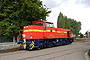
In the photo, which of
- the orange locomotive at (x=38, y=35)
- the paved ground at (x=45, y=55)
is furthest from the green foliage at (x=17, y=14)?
the paved ground at (x=45, y=55)

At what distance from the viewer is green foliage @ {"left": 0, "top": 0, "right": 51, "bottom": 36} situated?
1811cm

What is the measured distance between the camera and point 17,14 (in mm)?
19359

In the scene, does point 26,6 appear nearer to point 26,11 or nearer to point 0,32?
point 26,11

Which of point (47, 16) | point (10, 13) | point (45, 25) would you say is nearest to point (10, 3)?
point (10, 13)

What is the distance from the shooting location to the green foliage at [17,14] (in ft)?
59.4

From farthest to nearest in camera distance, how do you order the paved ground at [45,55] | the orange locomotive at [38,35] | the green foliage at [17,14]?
the green foliage at [17,14] < the orange locomotive at [38,35] < the paved ground at [45,55]

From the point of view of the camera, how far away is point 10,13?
2097 centimetres

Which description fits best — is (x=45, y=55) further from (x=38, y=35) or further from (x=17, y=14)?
Answer: (x=17, y=14)

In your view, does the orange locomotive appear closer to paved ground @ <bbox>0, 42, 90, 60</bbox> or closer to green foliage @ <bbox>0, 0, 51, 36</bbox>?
paved ground @ <bbox>0, 42, 90, 60</bbox>

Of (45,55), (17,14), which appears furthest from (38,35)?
(17,14)

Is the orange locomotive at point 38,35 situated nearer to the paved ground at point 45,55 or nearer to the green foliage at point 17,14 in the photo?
the paved ground at point 45,55

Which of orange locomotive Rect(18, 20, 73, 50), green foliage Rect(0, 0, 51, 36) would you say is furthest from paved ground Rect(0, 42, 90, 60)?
green foliage Rect(0, 0, 51, 36)

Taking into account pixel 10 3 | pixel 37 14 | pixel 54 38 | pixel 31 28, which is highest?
pixel 10 3

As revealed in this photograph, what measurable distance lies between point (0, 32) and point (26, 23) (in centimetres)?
758
